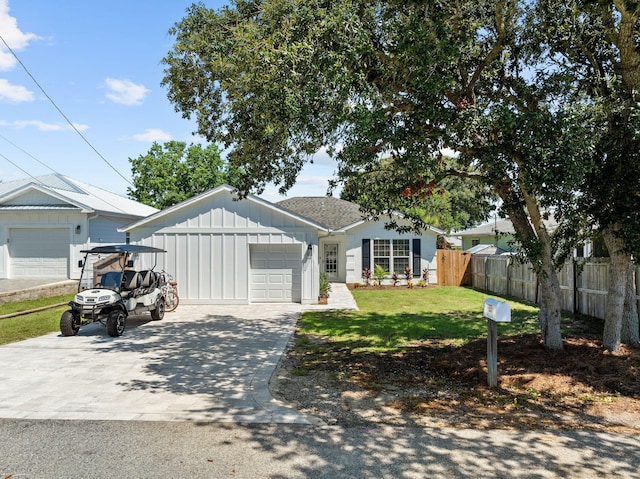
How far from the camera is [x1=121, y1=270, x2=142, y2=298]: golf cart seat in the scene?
10375 mm

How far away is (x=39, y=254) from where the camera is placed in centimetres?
1745

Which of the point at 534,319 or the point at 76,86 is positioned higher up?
the point at 76,86

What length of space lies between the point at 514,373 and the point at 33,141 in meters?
22.7

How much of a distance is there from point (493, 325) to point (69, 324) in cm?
864

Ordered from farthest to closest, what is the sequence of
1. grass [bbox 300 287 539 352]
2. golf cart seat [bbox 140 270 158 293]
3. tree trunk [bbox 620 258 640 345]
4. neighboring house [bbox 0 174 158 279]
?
neighboring house [bbox 0 174 158 279], golf cart seat [bbox 140 270 158 293], grass [bbox 300 287 539 352], tree trunk [bbox 620 258 640 345]

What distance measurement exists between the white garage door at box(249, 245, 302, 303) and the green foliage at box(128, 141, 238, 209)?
22817mm

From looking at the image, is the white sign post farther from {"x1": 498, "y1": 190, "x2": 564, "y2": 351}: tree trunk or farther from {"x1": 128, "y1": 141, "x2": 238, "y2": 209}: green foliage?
{"x1": 128, "y1": 141, "x2": 238, "y2": 209}: green foliage

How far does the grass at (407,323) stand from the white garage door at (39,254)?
10.8 m

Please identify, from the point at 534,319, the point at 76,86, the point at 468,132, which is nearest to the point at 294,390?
the point at 468,132

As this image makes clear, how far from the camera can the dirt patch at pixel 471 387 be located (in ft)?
16.5

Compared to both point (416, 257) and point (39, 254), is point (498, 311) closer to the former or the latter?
point (416, 257)

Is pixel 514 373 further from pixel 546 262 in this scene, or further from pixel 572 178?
pixel 572 178

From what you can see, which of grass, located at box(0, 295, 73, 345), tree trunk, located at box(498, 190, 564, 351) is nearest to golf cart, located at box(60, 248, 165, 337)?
grass, located at box(0, 295, 73, 345)

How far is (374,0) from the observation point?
6.64 metres
